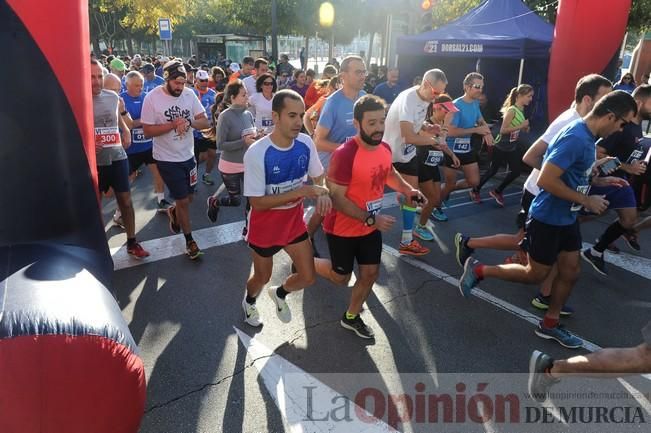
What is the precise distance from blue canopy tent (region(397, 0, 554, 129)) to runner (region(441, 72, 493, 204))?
202 inches

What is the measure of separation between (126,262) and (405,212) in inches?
118

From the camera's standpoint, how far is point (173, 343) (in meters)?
3.58

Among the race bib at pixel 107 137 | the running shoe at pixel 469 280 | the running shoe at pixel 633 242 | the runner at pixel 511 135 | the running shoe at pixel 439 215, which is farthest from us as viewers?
Answer: the runner at pixel 511 135

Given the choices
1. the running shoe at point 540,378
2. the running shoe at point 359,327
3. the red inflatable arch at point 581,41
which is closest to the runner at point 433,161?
the running shoe at point 359,327

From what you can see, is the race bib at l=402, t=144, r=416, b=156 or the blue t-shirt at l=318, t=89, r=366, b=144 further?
the race bib at l=402, t=144, r=416, b=156

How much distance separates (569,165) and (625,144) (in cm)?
245

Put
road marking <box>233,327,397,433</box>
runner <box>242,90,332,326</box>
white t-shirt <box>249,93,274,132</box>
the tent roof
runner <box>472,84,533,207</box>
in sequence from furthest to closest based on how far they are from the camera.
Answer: the tent roof, runner <box>472,84,533,207</box>, white t-shirt <box>249,93,274,132</box>, runner <box>242,90,332,326</box>, road marking <box>233,327,397,433</box>

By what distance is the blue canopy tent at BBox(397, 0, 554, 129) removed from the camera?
412 inches

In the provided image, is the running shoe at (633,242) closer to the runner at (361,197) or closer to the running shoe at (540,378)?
the running shoe at (540,378)

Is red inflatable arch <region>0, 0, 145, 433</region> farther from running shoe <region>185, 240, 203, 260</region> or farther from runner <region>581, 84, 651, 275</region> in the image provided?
runner <region>581, 84, 651, 275</region>

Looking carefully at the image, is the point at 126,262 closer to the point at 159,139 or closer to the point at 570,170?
the point at 159,139

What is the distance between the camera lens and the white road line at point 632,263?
17.0ft

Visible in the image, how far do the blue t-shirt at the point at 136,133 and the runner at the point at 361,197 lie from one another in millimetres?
3479

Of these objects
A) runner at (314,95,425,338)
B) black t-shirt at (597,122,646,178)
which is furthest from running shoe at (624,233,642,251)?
runner at (314,95,425,338)
